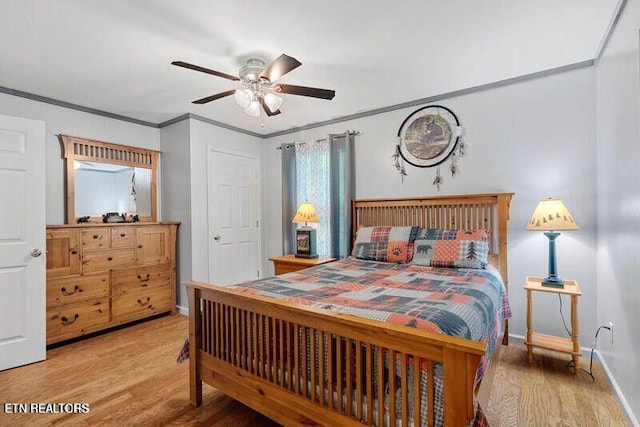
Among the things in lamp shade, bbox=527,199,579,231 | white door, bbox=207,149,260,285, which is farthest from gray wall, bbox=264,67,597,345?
white door, bbox=207,149,260,285

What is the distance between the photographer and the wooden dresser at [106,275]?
286 centimetres

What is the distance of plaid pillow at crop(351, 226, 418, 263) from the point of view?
2.90 meters

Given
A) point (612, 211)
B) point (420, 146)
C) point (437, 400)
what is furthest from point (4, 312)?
point (612, 211)

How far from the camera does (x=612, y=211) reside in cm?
208

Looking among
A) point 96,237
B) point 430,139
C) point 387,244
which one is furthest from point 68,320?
point 430,139

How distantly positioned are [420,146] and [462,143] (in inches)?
16.5

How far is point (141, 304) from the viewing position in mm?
3463

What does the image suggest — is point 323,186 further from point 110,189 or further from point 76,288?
point 76,288

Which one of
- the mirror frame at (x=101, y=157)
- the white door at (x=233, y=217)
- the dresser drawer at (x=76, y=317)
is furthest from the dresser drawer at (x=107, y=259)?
the white door at (x=233, y=217)

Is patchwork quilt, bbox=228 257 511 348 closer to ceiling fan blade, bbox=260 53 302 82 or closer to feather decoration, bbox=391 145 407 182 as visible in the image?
feather decoration, bbox=391 145 407 182

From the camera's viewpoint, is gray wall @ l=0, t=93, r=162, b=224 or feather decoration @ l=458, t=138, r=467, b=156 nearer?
gray wall @ l=0, t=93, r=162, b=224

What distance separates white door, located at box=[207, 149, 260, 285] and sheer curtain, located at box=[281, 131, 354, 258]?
20.4 inches

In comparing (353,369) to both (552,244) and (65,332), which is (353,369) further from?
(65,332)

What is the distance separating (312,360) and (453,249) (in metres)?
1.73
